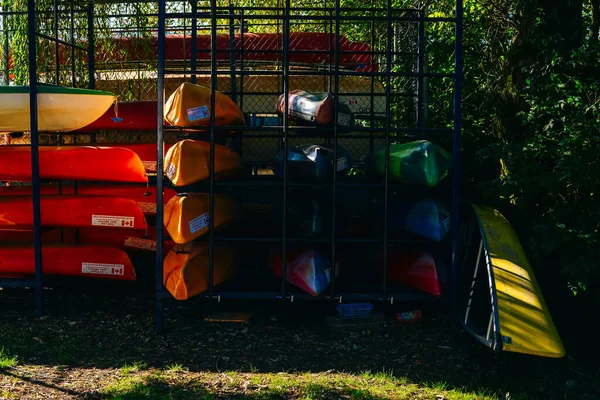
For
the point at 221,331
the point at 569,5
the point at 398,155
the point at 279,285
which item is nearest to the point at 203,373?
the point at 221,331

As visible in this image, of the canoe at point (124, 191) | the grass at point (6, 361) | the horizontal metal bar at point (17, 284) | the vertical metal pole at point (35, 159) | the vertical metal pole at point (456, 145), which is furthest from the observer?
the canoe at point (124, 191)

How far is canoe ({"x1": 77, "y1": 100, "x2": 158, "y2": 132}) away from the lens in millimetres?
6910

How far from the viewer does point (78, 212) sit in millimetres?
5785

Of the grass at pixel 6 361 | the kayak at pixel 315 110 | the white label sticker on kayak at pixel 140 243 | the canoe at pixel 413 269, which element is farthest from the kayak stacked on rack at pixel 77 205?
the canoe at pixel 413 269

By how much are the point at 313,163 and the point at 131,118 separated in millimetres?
2663

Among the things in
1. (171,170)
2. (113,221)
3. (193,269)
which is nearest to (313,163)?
(171,170)

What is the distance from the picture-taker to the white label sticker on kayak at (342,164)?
5109 millimetres

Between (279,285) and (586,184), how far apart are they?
237 centimetres

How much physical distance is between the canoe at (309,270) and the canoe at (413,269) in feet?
1.46

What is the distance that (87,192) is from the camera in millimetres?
6262

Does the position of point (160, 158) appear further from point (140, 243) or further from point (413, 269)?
point (413, 269)

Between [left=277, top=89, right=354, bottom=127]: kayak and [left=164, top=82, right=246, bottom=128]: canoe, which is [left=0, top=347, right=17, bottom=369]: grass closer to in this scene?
[left=164, top=82, right=246, bottom=128]: canoe

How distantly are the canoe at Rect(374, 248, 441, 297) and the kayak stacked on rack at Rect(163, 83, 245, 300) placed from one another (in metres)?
1.28

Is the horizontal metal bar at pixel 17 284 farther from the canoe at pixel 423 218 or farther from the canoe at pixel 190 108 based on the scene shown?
the canoe at pixel 423 218
